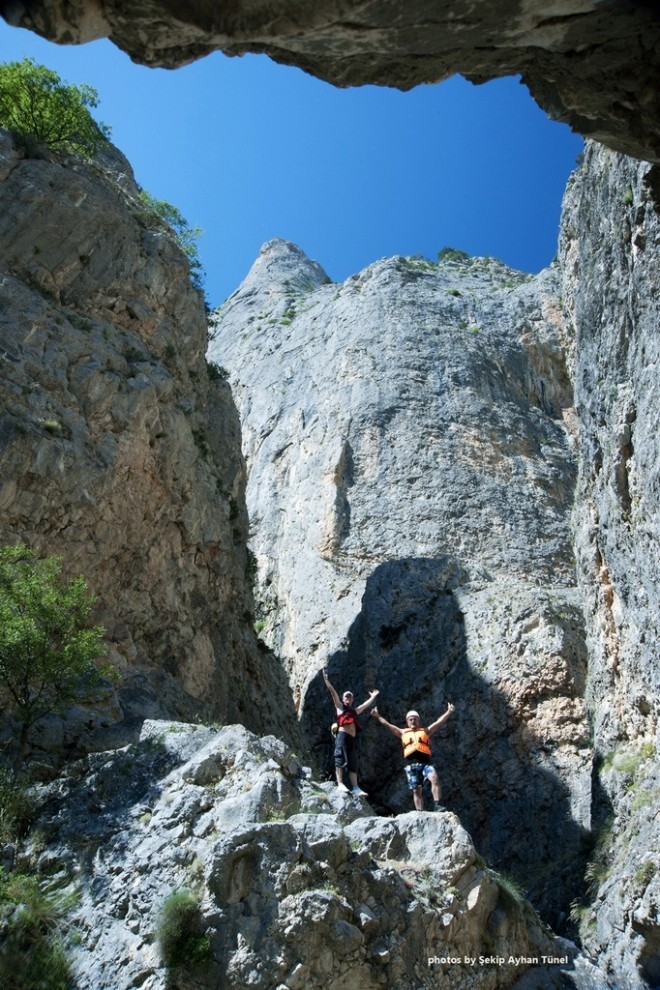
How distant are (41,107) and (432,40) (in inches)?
646

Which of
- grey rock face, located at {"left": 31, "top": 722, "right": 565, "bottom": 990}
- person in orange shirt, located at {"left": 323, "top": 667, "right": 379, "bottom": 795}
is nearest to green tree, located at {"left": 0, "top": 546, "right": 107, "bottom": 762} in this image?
grey rock face, located at {"left": 31, "top": 722, "right": 565, "bottom": 990}

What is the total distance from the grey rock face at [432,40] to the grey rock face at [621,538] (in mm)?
5155

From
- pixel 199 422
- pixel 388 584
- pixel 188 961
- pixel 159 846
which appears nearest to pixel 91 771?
pixel 159 846

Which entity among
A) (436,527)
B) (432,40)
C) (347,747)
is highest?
(432,40)

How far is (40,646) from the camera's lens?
453 inches

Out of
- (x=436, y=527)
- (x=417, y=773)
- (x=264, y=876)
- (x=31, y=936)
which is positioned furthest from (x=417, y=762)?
(x=436, y=527)

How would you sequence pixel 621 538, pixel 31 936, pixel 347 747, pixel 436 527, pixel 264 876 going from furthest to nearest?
pixel 436 527
pixel 621 538
pixel 347 747
pixel 264 876
pixel 31 936

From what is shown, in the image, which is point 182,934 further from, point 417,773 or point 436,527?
point 436,527

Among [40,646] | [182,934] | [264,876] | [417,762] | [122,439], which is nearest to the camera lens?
[182,934]

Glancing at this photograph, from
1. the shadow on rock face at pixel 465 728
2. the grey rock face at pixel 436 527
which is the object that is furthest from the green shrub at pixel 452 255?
the shadow on rock face at pixel 465 728

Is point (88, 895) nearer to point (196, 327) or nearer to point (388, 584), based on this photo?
point (196, 327)

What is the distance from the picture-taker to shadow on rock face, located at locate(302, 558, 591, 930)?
64.8 ft

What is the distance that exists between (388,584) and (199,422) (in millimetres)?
8781

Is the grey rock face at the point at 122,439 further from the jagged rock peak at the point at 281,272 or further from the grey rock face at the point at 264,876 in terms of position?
the jagged rock peak at the point at 281,272
